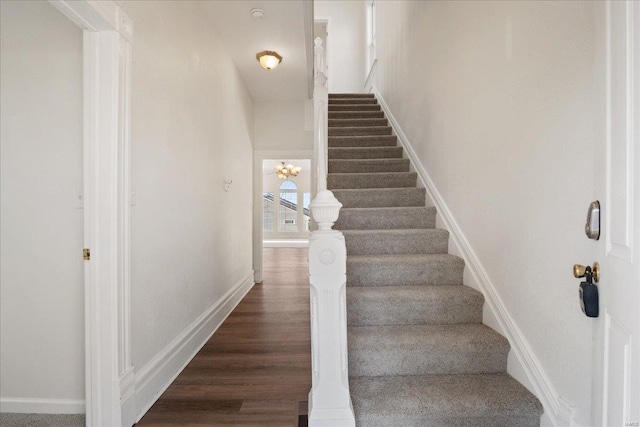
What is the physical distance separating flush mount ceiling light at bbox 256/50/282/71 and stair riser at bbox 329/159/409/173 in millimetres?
1216

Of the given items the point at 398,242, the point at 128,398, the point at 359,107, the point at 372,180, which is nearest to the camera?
the point at 128,398

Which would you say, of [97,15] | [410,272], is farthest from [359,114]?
[97,15]

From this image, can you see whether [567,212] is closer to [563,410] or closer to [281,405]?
→ [563,410]

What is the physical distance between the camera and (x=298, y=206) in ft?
35.9

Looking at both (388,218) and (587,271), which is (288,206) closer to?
(388,218)

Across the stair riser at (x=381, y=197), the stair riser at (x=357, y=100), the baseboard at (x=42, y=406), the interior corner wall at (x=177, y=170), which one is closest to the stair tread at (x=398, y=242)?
the stair riser at (x=381, y=197)

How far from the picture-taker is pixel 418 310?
2.00m

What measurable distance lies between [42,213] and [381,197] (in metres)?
2.43

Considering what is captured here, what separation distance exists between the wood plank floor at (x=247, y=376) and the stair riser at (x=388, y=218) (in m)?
1.08

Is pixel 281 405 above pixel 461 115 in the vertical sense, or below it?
below

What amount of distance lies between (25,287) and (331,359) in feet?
5.99

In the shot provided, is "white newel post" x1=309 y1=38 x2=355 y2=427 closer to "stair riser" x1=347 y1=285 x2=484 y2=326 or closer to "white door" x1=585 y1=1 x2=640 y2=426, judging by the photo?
"stair riser" x1=347 y1=285 x2=484 y2=326

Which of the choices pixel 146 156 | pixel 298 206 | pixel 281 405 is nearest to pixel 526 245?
pixel 281 405

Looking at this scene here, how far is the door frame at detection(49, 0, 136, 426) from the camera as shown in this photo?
5.16 ft
